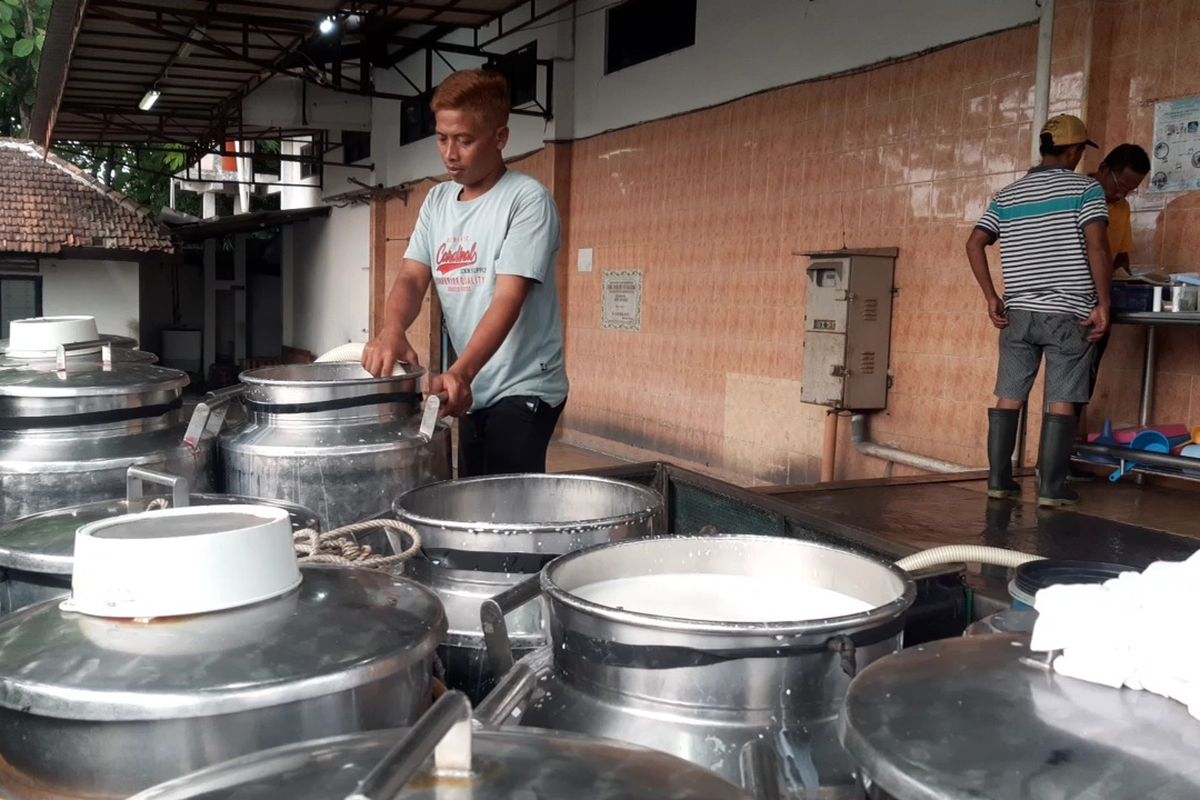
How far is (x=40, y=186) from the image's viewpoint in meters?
16.5

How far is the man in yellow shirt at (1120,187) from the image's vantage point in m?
5.08

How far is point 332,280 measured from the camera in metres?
17.8

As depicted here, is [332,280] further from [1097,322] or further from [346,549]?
[346,549]

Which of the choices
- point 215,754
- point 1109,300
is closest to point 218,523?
point 215,754

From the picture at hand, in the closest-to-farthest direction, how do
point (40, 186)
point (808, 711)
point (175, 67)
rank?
1. point (808, 711)
2. point (175, 67)
3. point (40, 186)

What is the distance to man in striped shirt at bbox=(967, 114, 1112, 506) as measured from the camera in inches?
188

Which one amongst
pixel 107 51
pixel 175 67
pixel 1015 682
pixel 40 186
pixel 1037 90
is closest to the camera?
pixel 1015 682

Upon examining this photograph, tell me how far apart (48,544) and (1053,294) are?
15.3ft

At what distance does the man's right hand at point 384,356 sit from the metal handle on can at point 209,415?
27 centimetres

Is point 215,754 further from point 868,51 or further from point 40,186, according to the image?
point 40,186

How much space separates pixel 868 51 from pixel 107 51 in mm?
7824

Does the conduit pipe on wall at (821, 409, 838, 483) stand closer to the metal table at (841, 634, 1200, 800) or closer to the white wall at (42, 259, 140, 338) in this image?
Answer: the metal table at (841, 634, 1200, 800)

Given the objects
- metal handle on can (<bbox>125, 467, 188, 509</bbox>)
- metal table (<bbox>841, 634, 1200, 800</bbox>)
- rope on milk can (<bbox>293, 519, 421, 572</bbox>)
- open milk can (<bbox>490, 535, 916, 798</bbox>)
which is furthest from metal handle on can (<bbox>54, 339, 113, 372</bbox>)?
metal table (<bbox>841, 634, 1200, 800</bbox>)

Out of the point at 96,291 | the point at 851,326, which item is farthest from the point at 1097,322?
the point at 96,291
